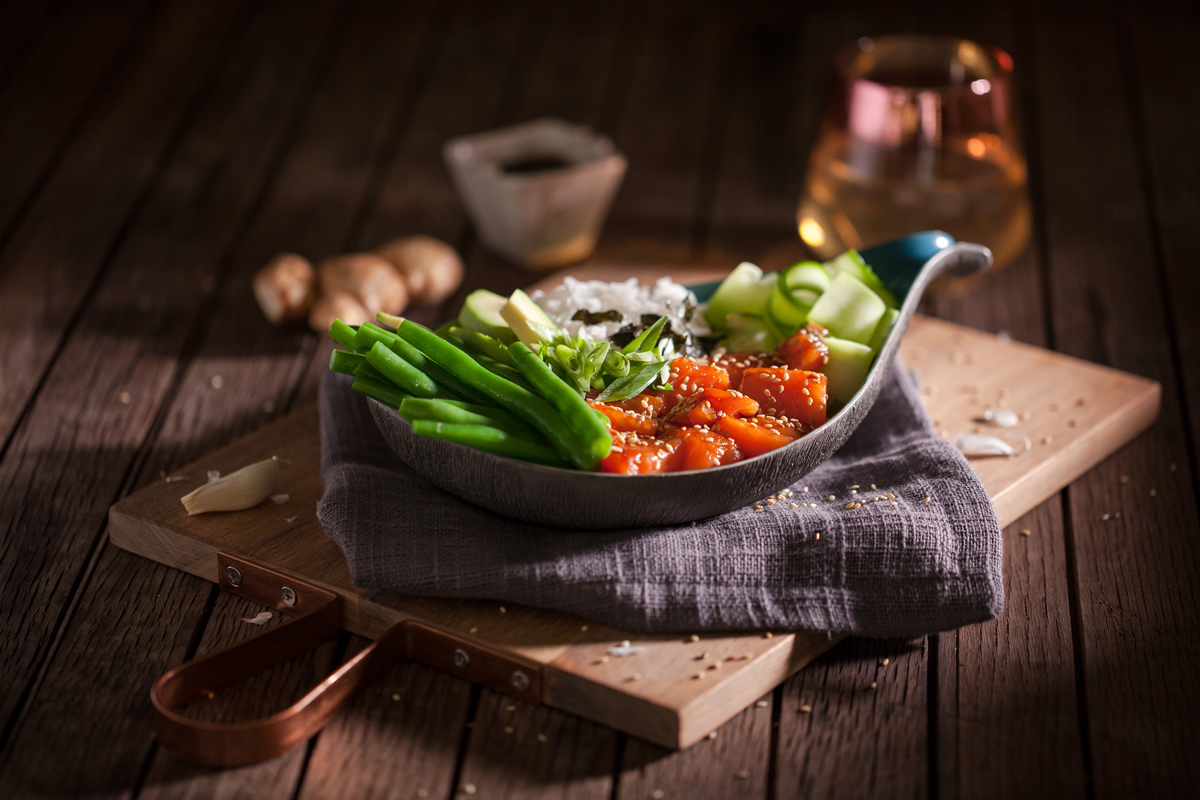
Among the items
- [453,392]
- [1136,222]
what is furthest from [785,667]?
[1136,222]

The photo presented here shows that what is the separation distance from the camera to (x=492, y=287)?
2605 mm

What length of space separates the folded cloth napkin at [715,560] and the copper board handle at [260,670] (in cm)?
8

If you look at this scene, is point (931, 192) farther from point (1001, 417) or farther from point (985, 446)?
point (985, 446)

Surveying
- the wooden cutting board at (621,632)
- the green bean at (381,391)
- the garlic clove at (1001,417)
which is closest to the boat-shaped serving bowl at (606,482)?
the green bean at (381,391)

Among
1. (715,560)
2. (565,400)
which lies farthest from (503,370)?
(715,560)

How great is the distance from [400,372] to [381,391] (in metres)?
0.03

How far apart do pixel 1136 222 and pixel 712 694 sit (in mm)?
1958

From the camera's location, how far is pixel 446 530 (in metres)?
1.55

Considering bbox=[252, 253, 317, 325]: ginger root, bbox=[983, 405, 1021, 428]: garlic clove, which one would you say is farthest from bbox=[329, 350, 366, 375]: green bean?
bbox=[983, 405, 1021, 428]: garlic clove

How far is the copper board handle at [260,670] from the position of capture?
133 centimetres

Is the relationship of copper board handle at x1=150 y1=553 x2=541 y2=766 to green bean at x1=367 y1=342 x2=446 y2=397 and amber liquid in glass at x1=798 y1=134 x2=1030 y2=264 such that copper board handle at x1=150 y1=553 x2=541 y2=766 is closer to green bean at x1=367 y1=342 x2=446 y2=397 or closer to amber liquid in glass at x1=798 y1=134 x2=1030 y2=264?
green bean at x1=367 y1=342 x2=446 y2=397

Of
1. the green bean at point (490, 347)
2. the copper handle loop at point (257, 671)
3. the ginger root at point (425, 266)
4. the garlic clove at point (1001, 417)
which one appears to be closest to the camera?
the copper handle loop at point (257, 671)

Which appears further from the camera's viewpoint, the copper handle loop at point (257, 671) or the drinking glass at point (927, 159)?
the drinking glass at point (927, 159)

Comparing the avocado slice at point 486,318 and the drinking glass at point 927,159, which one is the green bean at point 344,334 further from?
the drinking glass at point 927,159
